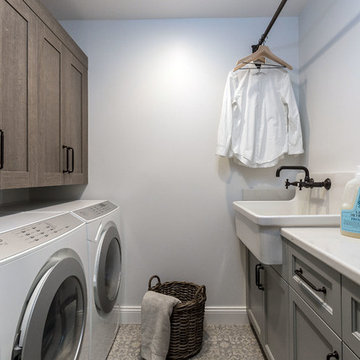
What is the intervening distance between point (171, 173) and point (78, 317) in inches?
46.2

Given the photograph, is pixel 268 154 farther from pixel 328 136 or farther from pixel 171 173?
pixel 171 173

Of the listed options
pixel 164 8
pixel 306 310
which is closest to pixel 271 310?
pixel 306 310

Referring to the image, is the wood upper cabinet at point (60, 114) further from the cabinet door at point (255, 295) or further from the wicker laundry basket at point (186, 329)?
the cabinet door at point (255, 295)

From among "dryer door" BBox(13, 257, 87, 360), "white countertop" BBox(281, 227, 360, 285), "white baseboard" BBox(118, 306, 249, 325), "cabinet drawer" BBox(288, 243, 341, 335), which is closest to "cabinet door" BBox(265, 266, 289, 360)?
"cabinet drawer" BBox(288, 243, 341, 335)

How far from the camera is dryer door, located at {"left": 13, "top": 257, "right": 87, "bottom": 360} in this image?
774 millimetres

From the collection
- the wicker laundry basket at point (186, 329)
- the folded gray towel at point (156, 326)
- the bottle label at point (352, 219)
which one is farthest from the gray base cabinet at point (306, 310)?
the folded gray towel at point (156, 326)

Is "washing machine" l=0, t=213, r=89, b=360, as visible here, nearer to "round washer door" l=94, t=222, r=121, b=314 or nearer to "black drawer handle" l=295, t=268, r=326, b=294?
"round washer door" l=94, t=222, r=121, b=314

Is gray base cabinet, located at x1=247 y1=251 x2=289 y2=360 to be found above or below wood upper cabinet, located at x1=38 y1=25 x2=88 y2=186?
below

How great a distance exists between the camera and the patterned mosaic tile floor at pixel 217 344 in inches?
66.4

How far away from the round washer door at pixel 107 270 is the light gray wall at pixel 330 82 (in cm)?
142

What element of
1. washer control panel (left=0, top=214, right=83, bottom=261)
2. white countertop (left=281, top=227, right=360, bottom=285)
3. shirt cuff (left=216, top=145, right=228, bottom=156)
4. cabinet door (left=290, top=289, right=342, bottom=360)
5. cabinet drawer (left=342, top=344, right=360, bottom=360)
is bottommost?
cabinet door (left=290, top=289, right=342, bottom=360)

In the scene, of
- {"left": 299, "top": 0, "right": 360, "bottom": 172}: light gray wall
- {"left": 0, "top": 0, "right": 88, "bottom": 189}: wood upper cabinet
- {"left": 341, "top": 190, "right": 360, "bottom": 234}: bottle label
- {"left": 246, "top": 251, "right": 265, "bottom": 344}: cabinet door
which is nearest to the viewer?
{"left": 341, "top": 190, "right": 360, "bottom": 234}: bottle label

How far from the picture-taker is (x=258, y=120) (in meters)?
1.89

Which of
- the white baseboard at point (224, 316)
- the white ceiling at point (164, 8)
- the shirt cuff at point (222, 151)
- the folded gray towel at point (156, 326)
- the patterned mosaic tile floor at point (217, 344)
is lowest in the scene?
the patterned mosaic tile floor at point (217, 344)
